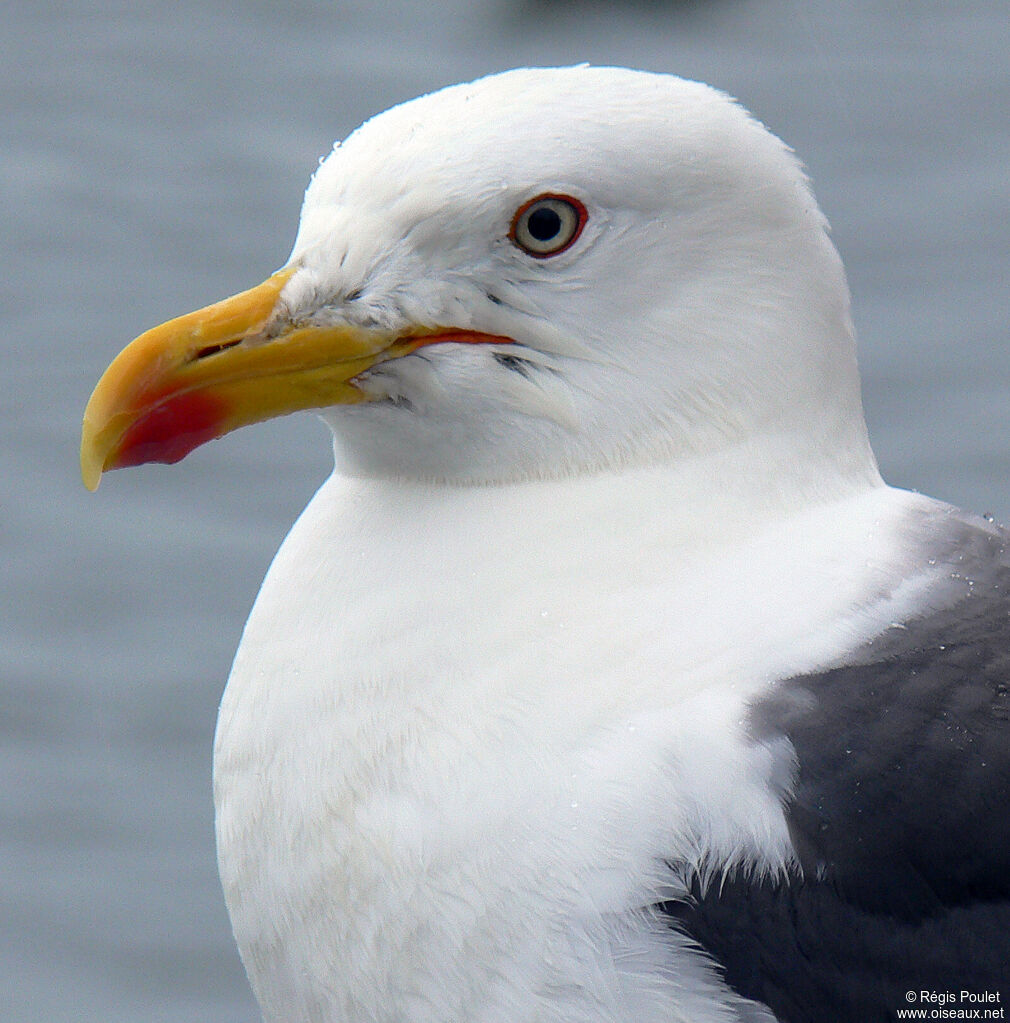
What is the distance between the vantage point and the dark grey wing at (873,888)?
5.65ft

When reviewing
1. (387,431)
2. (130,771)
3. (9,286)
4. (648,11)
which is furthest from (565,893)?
(648,11)

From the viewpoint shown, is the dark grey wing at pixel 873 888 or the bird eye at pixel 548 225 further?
the bird eye at pixel 548 225

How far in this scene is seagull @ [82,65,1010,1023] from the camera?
1729 millimetres

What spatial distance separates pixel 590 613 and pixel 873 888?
37 centimetres

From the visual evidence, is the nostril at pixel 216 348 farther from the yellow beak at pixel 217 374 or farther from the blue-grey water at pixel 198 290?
the blue-grey water at pixel 198 290

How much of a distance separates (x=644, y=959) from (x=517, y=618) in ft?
1.13

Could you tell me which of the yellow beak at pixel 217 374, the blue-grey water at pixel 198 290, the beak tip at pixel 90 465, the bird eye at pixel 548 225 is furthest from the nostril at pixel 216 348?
the blue-grey water at pixel 198 290

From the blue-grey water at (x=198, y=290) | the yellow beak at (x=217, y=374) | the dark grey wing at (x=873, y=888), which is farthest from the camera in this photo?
the blue-grey water at (x=198, y=290)

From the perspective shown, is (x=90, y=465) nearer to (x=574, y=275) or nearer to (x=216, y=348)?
(x=216, y=348)

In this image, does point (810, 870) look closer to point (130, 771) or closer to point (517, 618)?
point (517, 618)

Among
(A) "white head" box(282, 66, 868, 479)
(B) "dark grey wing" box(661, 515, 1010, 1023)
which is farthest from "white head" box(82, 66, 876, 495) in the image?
(B) "dark grey wing" box(661, 515, 1010, 1023)

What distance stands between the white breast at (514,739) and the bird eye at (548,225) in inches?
9.4

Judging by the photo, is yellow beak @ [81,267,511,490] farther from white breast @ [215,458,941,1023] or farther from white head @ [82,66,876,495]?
white breast @ [215,458,941,1023]

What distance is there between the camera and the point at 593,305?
1.89 m
